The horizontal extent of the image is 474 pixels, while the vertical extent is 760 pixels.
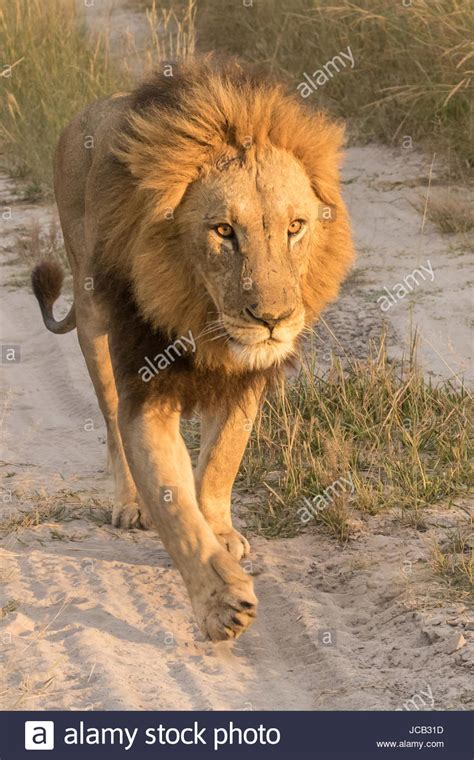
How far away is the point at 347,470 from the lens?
17.2 feet

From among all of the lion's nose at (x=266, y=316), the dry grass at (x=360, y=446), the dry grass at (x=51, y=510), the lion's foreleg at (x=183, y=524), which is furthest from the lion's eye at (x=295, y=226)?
the dry grass at (x=51, y=510)

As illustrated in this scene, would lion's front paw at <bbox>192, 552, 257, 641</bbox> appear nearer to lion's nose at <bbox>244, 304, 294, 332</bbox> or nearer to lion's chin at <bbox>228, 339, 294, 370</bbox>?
lion's chin at <bbox>228, 339, 294, 370</bbox>

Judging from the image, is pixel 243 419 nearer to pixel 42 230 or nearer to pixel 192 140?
pixel 192 140

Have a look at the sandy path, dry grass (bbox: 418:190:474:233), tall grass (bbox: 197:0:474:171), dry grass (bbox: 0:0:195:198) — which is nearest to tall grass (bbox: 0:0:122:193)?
dry grass (bbox: 0:0:195:198)

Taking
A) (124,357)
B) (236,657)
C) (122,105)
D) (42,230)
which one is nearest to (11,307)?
(42,230)

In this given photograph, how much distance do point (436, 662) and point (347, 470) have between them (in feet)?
4.70

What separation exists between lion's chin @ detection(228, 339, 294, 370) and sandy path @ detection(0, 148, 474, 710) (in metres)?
0.91

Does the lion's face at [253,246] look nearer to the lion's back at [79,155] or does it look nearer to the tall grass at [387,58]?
the lion's back at [79,155]

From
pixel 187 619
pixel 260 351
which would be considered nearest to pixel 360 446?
pixel 187 619

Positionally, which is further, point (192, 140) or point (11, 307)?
point (11, 307)

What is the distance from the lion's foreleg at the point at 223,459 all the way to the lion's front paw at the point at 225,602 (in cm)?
74

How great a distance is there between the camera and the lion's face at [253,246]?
385 cm

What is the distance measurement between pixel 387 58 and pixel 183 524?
5.50 metres

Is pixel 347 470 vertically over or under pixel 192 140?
under
